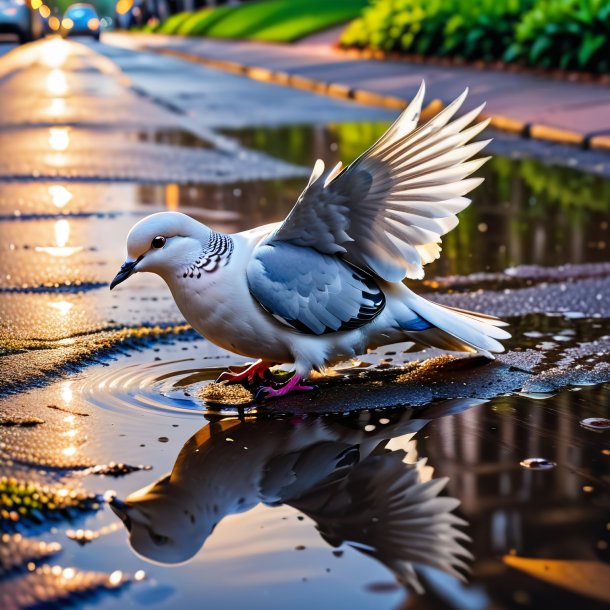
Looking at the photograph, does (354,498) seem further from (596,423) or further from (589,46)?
(589,46)

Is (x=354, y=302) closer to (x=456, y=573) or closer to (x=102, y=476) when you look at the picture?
(x=102, y=476)

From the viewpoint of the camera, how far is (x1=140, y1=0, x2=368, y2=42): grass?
37.2 meters

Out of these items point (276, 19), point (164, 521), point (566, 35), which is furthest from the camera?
point (276, 19)

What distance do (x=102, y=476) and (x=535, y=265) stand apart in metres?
3.75

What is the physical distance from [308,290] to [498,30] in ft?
57.4

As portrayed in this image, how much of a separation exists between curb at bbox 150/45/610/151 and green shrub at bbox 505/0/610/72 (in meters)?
2.16

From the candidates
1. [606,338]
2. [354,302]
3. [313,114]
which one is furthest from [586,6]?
[354,302]

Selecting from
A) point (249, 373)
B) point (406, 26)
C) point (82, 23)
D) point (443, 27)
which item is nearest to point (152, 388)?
point (249, 373)

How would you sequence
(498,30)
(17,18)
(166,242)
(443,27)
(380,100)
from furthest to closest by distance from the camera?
(17,18), (443,27), (498,30), (380,100), (166,242)

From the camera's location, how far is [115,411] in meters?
4.08

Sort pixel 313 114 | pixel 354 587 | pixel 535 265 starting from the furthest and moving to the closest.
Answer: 1. pixel 313 114
2. pixel 535 265
3. pixel 354 587

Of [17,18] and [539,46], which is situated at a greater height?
[539,46]

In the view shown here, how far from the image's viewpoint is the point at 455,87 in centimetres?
1806

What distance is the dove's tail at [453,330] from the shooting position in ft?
14.0
